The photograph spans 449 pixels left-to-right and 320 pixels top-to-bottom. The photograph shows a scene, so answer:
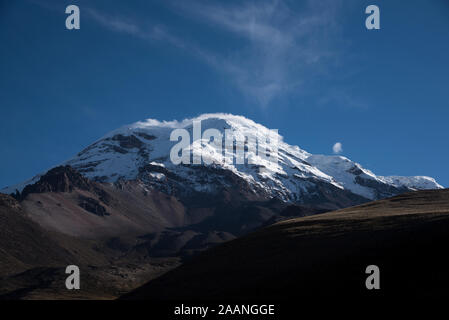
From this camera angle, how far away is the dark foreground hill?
48366 mm

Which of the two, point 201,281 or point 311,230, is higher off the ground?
point 311,230

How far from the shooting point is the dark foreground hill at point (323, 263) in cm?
4837

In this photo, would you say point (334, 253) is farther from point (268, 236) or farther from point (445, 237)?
point (268, 236)

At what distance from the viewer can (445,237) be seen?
A: 52.8m

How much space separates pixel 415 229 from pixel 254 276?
20052 millimetres

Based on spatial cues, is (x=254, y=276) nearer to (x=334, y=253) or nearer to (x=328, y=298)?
(x=334, y=253)

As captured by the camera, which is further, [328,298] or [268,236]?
[268,236]

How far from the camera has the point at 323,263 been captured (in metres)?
57.1
